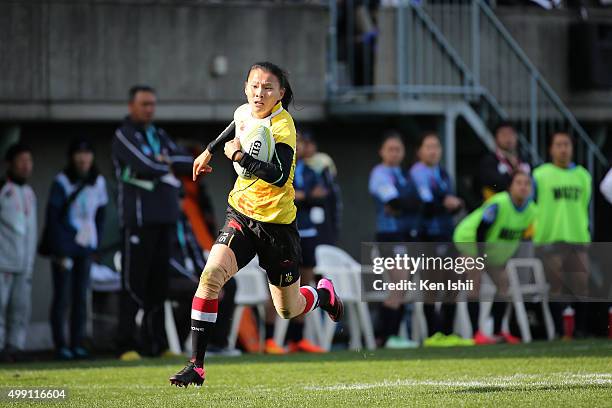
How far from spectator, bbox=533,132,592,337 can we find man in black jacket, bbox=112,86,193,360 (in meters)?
4.26

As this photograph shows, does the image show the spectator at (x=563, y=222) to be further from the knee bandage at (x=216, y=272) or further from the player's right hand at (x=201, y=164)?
the player's right hand at (x=201, y=164)

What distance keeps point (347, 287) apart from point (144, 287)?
2501 mm

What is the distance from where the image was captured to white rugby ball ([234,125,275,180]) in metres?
9.49

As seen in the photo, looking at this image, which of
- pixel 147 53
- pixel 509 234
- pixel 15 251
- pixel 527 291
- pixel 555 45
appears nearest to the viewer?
pixel 15 251

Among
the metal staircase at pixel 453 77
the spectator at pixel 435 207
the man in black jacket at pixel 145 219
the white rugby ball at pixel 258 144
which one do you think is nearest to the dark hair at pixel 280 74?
the white rugby ball at pixel 258 144

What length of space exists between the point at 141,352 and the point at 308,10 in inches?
212

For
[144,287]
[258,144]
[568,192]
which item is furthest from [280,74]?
[568,192]

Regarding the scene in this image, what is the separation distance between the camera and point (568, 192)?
16297 mm

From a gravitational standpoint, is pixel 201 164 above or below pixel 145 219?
above

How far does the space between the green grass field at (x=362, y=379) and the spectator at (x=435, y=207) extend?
138 centimetres

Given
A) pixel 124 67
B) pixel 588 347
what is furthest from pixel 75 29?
pixel 588 347

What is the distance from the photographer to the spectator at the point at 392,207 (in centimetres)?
1548

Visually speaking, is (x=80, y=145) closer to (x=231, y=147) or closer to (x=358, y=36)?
(x=358, y=36)

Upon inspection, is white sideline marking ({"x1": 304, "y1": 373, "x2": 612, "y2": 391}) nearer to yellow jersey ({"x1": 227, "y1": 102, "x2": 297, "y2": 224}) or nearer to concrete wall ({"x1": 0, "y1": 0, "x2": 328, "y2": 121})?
yellow jersey ({"x1": 227, "y1": 102, "x2": 297, "y2": 224})
